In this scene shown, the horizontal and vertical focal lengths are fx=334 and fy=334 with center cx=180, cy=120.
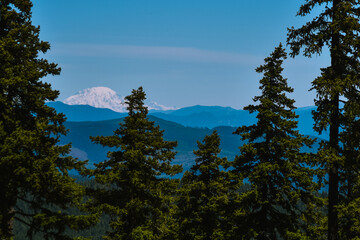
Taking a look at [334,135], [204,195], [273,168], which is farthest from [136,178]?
[334,135]

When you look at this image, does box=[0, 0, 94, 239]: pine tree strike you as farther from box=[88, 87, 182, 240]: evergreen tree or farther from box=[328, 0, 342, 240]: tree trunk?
box=[328, 0, 342, 240]: tree trunk

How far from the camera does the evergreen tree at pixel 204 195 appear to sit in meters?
21.8

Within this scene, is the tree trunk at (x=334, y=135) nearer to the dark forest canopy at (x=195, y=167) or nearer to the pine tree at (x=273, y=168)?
the dark forest canopy at (x=195, y=167)

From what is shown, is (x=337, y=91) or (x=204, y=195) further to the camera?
(x=204, y=195)

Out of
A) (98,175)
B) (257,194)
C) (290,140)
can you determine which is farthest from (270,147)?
(98,175)

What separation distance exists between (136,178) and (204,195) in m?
5.96

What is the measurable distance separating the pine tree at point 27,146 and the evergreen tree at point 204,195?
9.45 metres

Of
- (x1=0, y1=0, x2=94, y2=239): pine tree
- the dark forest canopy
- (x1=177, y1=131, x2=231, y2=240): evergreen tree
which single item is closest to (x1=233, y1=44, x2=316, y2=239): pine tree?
the dark forest canopy

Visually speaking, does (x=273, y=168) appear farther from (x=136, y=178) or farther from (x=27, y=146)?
(x=27, y=146)

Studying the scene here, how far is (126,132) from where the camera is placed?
62.8 ft

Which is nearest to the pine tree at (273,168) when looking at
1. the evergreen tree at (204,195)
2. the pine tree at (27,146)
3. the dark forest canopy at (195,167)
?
the dark forest canopy at (195,167)

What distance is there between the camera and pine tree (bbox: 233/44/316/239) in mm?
16844

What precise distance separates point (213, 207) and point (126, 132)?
7.38 metres

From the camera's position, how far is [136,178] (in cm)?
1766
